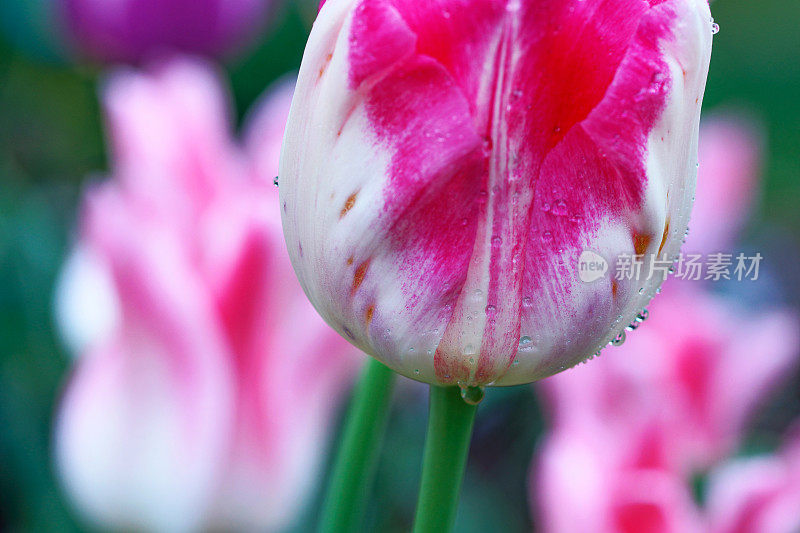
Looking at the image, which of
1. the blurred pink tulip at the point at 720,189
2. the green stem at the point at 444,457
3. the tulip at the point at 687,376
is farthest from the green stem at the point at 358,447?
the blurred pink tulip at the point at 720,189

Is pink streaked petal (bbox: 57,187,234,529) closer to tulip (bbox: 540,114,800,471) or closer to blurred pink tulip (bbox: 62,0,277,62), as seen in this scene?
tulip (bbox: 540,114,800,471)

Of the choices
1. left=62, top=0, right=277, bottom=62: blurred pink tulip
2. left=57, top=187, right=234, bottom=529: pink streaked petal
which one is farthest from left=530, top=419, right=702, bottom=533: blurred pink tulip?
left=62, top=0, right=277, bottom=62: blurred pink tulip

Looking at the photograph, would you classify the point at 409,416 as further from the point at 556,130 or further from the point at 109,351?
the point at 556,130

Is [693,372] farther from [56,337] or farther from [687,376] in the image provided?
[56,337]

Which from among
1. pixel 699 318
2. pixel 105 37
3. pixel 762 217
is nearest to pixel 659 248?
pixel 699 318

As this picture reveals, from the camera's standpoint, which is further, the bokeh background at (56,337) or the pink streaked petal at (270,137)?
the bokeh background at (56,337)

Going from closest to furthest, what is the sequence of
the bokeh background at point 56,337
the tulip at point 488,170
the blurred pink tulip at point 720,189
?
the tulip at point 488,170 < the bokeh background at point 56,337 < the blurred pink tulip at point 720,189

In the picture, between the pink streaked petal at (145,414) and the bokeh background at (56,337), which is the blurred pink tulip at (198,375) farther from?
the bokeh background at (56,337)
